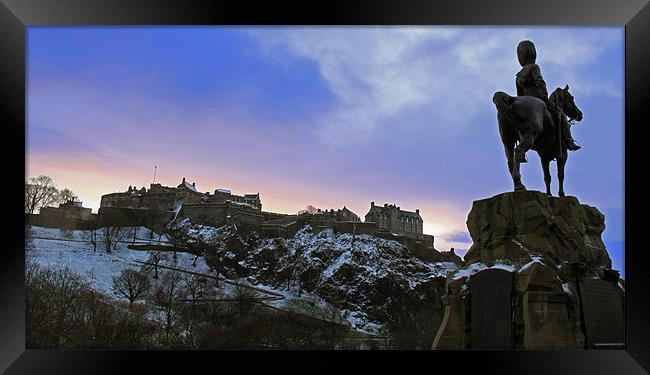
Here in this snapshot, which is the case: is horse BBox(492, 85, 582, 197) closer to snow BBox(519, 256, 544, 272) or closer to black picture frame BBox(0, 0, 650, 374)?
snow BBox(519, 256, 544, 272)

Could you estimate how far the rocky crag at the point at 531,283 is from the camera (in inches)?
377

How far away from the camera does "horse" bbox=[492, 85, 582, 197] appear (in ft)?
35.4

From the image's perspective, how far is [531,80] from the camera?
37.4 feet

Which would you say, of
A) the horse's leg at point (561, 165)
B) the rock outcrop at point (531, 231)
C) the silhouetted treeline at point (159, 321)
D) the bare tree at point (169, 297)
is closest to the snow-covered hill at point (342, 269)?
the silhouetted treeline at point (159, 321)

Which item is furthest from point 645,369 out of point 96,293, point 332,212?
point 332,212

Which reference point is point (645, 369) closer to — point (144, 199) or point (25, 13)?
point (25, 13)

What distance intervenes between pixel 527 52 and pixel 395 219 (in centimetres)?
6457

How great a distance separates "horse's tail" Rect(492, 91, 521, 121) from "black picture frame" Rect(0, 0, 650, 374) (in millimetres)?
2322

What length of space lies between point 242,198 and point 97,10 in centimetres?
6917

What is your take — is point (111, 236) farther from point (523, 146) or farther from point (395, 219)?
point (523, 146)

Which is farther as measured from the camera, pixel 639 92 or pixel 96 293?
pixel 96 293

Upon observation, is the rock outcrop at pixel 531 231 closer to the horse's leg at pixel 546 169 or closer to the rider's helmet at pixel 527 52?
the horse's leg at pixel 546 169

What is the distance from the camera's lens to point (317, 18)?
834 cm

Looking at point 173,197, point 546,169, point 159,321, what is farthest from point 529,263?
point 173,197
